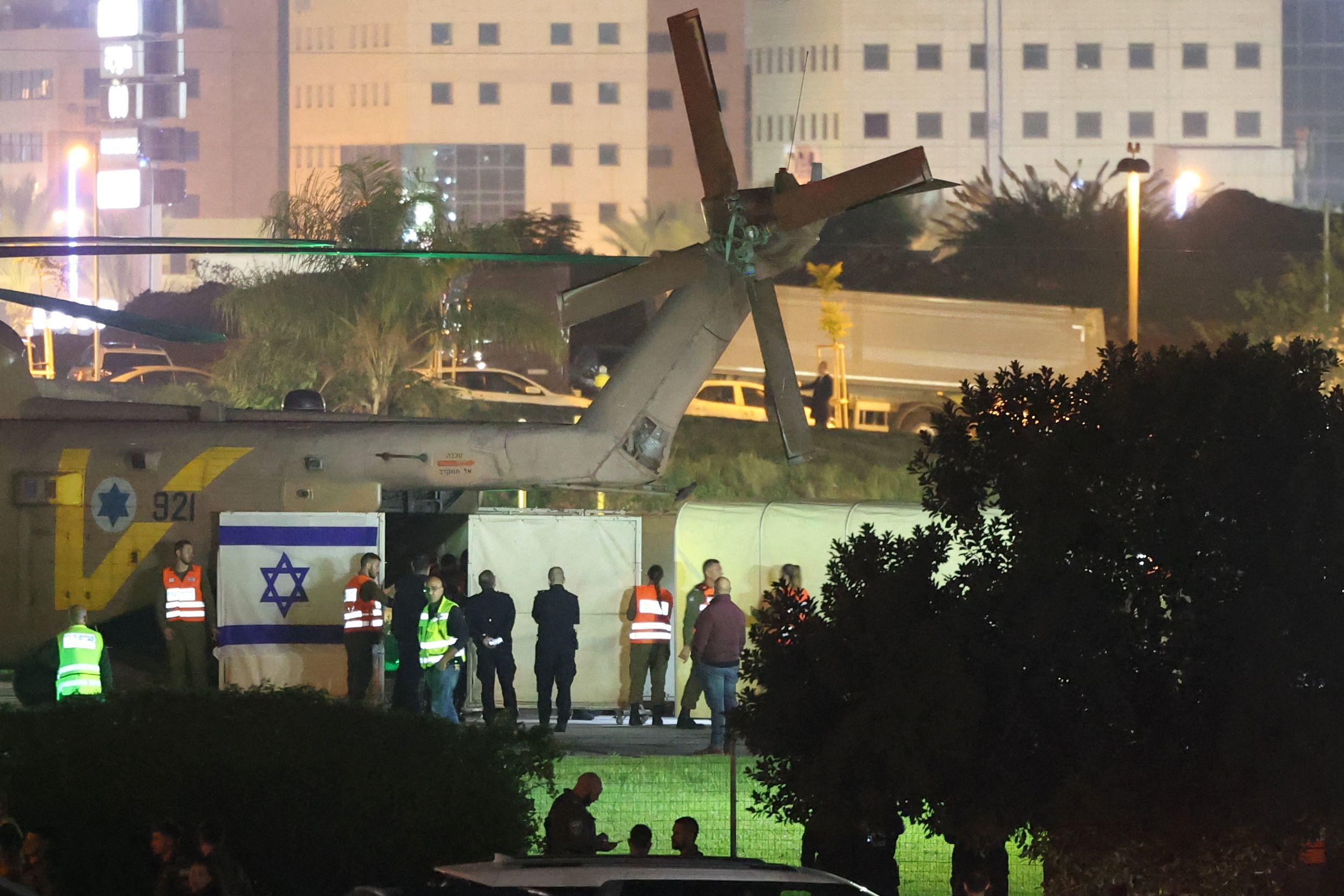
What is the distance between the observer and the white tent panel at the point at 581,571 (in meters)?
19.0

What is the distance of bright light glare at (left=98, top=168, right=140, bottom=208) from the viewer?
76875mm

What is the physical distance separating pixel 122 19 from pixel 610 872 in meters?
75.0

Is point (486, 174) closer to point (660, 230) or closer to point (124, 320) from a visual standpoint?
point (660, 230)

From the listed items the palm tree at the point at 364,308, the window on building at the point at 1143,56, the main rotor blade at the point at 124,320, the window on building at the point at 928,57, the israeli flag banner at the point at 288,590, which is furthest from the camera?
the window on building at the point at 1143,56

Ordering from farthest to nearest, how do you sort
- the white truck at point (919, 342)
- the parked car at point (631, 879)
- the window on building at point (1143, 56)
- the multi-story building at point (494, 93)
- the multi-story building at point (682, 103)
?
the multi-story building at point (494, 93) → the window on building at point (1143, 56) → the multi-story building at point (682, 103) → the white truck at point (919, 342) → the parked car at point (631, 879)

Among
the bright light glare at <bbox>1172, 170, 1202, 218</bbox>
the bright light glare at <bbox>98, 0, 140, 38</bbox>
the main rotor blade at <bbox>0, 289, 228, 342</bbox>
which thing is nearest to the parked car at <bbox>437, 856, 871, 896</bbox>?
the main rotor blade at <bbox>0, 289, 228, 342</bbox>

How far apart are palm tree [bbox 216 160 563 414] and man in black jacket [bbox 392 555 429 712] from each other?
936 inches

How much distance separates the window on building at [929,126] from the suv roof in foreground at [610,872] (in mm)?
58001

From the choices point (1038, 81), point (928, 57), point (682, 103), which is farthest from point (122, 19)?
point (1038, 81)

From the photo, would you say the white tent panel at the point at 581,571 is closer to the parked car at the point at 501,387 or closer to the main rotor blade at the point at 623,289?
the main rotor blade at the point at 623,289

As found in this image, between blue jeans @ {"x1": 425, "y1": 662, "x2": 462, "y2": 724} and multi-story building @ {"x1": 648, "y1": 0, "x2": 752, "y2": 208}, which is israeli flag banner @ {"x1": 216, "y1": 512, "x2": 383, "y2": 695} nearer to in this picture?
blue jeans @ {"x1": 425, "y1": 662, "x2": 462, "y2": 724}

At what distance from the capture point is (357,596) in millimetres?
16109

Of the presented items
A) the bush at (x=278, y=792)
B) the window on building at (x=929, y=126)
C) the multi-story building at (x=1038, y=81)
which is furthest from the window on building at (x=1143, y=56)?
the bush at (x=278, y=792)

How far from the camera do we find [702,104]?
15500 mm
